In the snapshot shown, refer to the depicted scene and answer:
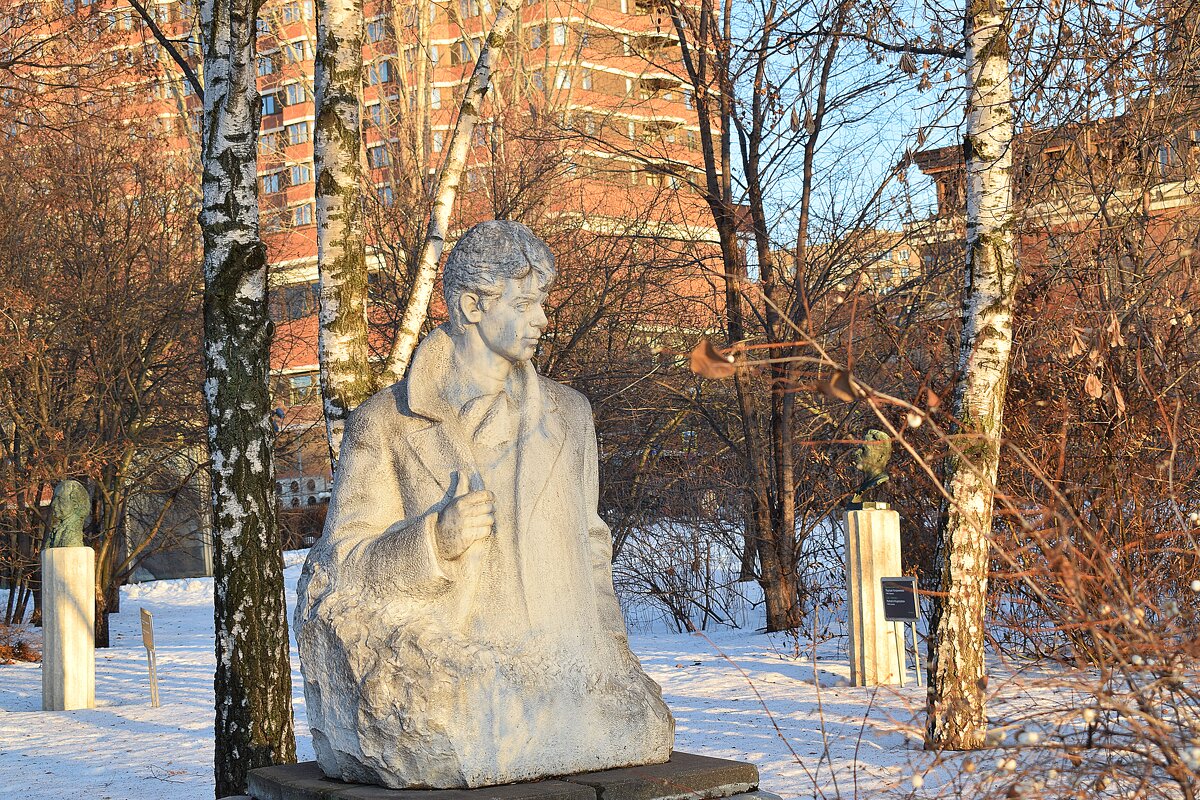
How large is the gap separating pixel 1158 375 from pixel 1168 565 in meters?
1.51

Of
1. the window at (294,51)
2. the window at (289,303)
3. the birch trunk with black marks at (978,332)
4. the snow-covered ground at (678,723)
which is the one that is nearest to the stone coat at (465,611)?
the snow-covered ground at (678,723)

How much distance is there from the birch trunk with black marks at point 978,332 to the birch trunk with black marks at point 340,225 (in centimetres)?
349

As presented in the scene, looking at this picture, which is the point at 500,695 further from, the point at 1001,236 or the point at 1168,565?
the point at 1168,565

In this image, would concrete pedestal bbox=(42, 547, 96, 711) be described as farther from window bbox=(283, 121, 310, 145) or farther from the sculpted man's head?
window bbox=(283, 121, 310, 145)

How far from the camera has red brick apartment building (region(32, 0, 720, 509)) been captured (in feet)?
51.2

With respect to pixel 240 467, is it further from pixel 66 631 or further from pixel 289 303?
pixel 289 303

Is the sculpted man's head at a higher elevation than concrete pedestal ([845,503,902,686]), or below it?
higher

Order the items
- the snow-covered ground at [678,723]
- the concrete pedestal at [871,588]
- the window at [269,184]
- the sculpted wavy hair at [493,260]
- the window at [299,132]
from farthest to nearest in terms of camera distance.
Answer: the window at [299,132]
the window at [269,184]
the concrete pedestal at [871,588]
the snow-covered ground at [678,723]
the sculpted wavy hair at [493,260]

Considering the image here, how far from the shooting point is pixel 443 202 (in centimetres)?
927

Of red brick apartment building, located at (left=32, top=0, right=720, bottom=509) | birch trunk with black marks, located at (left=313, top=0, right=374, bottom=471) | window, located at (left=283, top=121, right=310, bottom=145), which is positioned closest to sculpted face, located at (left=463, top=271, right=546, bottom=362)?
birch trunk with black marks, located at (left=313, top=0, right=374, bottom=471)

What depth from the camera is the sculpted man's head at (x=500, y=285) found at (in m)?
4.45

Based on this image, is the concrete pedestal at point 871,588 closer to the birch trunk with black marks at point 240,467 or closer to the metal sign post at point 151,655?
the birch trunk with black marks at point 240,467

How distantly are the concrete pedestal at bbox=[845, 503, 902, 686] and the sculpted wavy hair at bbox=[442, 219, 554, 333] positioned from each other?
275 inches

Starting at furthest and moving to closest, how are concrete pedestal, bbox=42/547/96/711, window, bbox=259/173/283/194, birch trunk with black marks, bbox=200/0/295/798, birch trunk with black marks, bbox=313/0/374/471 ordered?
window, bbox=259/173/283/194 < concrete pedestal, bbox=42/547/96/711 < birch trunk with black marks, bbox=313/0/374/471 < birch trunk with black marks, bbox=200/0/295/798
